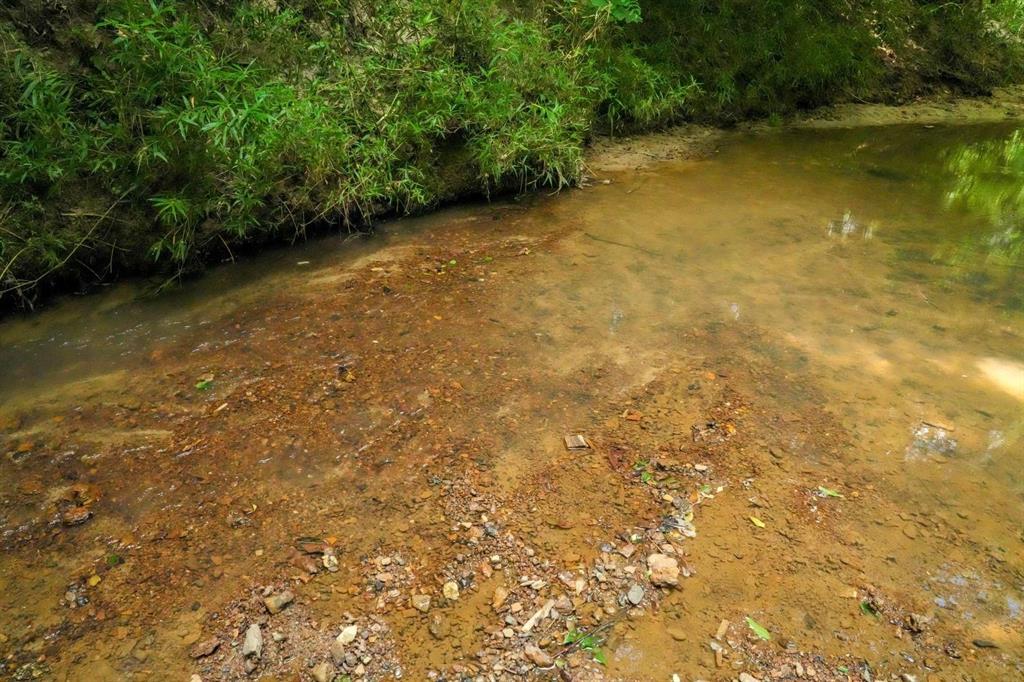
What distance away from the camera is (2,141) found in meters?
3.18

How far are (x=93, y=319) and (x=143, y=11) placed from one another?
5.21 feet

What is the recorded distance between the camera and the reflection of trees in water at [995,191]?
415cm

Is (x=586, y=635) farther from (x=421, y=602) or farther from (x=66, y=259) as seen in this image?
(x=66, y=259)

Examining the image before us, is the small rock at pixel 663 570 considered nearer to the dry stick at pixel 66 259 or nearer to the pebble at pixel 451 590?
the pebble at pixel 451 590

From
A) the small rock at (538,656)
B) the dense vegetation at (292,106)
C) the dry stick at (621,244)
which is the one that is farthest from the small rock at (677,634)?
the dense vegetation at (292,106)

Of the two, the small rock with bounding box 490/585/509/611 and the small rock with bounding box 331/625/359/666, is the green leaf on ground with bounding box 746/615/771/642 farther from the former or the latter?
the small rock with bounding box 331/625/359/666

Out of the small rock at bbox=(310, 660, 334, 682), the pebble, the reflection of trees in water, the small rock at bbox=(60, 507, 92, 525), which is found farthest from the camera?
the reflection of trees in water

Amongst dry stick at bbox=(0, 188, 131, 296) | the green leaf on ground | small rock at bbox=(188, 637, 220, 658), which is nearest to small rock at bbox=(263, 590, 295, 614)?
small rock at bbox=(188, 637, 220, 658)

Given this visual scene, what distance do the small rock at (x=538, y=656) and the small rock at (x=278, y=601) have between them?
69 cm

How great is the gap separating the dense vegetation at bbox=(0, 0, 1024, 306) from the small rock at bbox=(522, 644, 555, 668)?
109 inches

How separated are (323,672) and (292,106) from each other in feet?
10.3

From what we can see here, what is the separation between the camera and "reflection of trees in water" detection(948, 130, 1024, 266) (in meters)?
4.15

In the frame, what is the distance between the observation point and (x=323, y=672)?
5.75ft

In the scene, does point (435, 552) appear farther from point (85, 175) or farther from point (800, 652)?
point (85, 175)
